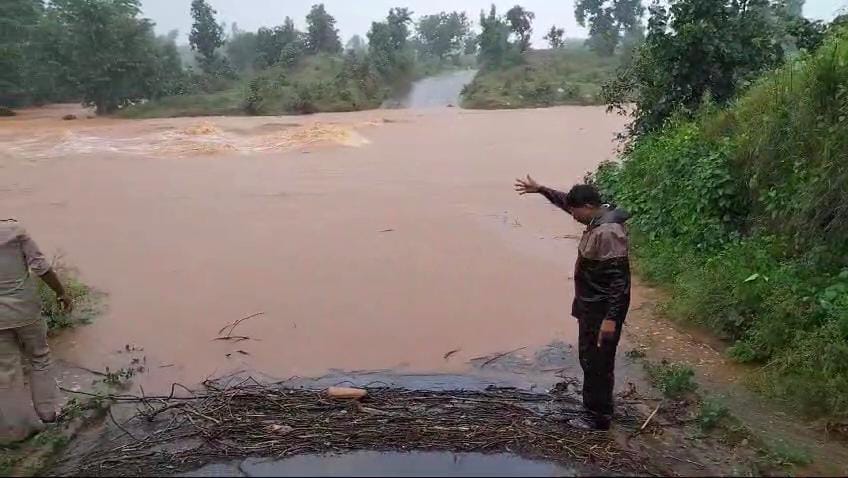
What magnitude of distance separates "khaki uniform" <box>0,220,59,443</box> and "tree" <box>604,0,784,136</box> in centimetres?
830

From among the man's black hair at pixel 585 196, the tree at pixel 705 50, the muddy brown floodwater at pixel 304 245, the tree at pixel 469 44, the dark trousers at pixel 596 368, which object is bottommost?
the muddy brown floodwater at pixel 304 245

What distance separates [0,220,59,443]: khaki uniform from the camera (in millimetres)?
4020

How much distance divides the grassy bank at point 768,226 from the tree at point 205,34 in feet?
131

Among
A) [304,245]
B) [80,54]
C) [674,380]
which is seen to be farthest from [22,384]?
[80,54]

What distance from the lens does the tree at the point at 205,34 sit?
43719 millimetres

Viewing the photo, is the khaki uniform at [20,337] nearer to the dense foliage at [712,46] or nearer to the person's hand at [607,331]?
the person's hand at [607,331]

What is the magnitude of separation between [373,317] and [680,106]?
5.89m

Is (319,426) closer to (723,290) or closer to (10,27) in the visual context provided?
(723,290)

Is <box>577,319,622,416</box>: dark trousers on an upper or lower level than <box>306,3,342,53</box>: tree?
lower

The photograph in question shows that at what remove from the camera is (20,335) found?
416cm

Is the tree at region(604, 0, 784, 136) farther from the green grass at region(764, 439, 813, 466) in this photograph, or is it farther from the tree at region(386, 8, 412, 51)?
the tree at region(386, 8, 412, 51)

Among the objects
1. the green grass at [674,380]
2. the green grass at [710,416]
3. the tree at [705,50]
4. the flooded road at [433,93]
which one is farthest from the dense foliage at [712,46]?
the flooded road at [433,93]

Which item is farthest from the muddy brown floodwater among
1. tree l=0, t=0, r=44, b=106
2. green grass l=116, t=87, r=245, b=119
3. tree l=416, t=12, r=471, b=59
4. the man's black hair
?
tree l=416, t=12, r=471, b=59

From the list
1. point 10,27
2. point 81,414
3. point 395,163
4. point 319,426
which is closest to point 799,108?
point 319,426
